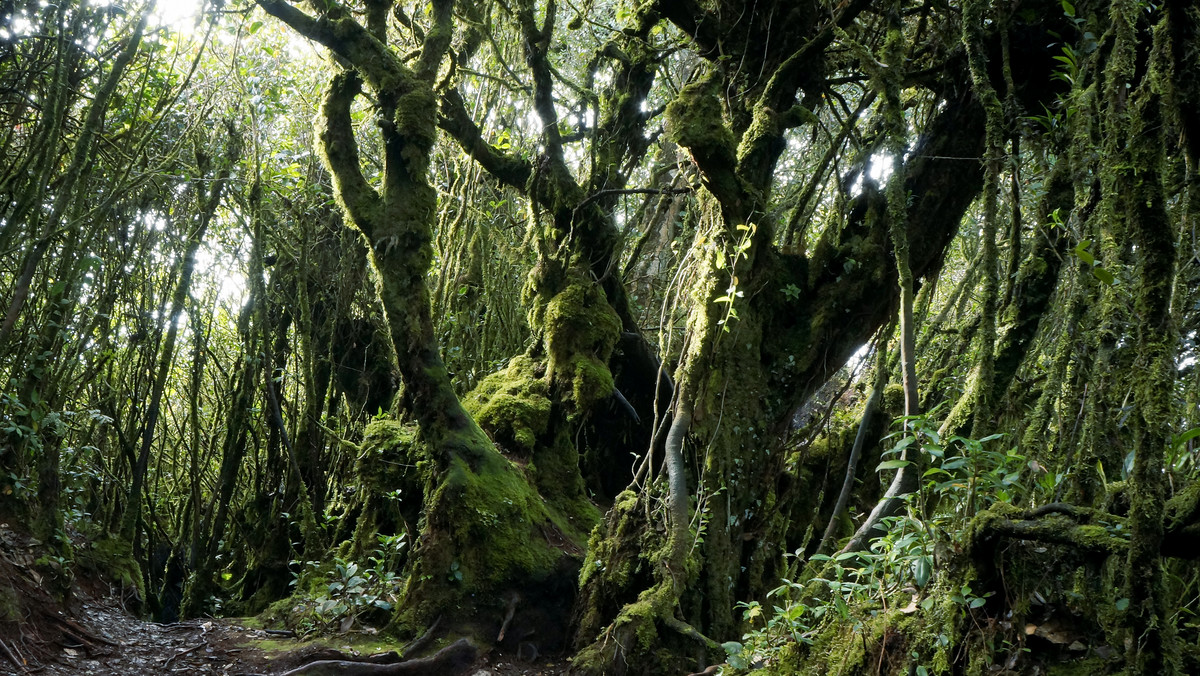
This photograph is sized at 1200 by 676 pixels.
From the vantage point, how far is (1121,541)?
6.15 feet

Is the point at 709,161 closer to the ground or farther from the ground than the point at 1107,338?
farther from the ground

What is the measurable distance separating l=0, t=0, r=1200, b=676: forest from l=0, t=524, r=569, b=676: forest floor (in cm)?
4

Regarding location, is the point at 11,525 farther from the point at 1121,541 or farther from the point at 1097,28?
the point at 1097,28

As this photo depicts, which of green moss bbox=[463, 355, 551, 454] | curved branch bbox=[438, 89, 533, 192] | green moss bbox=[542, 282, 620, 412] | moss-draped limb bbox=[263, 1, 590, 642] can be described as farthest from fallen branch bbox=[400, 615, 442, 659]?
curved branch bbox=[438, 89, 533, 192]

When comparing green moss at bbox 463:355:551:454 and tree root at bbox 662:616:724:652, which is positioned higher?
green moss at bbox 463:355:551:454

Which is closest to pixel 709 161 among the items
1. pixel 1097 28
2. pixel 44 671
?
pixel 1097 28

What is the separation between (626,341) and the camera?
6.41 meters

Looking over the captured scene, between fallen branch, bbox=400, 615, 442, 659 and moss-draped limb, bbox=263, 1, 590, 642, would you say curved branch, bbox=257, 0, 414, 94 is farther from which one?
fallen branch, bbox=400, 615, 442, 659

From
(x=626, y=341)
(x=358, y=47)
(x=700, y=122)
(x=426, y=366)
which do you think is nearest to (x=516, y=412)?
(x=426, y=366)

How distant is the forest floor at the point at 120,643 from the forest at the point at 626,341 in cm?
4

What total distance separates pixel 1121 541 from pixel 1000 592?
1.30 feet

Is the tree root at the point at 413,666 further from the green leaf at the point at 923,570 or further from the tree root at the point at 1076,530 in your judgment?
the tree root at the point at 1076,530

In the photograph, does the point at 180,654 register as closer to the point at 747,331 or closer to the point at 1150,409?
the point at 747,331

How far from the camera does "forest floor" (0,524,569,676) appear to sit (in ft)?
11.9
